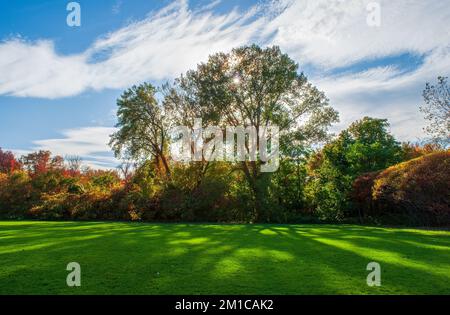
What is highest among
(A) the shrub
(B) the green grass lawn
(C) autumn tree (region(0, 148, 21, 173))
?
(C) autumn tree (region(0, 148, 21, 173))

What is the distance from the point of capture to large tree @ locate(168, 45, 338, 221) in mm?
25641

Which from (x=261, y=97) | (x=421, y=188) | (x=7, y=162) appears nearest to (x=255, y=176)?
(x=261, y=97)

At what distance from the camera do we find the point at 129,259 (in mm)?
7305

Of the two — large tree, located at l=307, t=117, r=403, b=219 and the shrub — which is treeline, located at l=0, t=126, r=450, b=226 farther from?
the shrub

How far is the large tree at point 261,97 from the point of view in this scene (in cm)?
2564

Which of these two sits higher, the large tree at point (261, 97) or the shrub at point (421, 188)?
the large tree at point (261, 97)

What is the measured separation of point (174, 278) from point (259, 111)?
70.1 ft

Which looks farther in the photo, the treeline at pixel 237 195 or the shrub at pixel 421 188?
the treeline at pixel 237 195

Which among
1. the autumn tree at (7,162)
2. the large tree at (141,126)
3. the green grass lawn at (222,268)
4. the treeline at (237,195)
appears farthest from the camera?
the autumn tree at (7,162)

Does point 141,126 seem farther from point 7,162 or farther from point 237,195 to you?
point 7,162

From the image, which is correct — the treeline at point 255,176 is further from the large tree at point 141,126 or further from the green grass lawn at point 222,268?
the green grass lawn at point 222,268

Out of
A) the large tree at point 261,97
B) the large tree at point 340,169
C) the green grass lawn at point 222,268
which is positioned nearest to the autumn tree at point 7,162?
the large tree at point 261,97

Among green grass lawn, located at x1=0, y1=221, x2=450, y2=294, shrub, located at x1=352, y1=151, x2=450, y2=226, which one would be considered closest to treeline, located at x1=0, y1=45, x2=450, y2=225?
shrub, located at x1=352, y1=151, x2=450, y2=226
